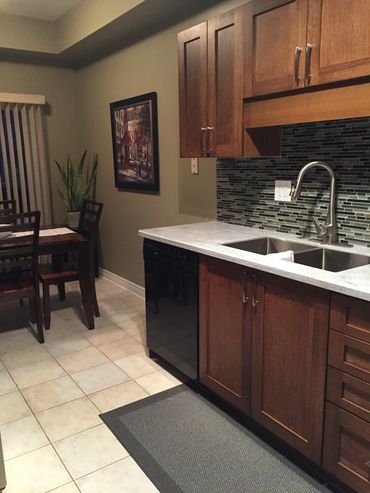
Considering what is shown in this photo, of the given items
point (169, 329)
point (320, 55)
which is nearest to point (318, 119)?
point (320, 55)

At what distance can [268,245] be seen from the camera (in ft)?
7.95

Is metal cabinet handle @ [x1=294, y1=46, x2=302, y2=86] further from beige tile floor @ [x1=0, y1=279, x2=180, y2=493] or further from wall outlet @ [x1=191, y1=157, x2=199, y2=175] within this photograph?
beige tile floor @ [x1=0, y1=279, x2=180, y2=493]

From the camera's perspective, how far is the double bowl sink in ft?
6.54

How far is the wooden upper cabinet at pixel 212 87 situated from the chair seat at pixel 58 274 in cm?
145

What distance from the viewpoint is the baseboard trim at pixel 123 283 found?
13.6 feet

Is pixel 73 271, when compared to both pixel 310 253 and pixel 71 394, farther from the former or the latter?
pixel 310 253

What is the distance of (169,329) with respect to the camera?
2.58m

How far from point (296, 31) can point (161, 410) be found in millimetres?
2004

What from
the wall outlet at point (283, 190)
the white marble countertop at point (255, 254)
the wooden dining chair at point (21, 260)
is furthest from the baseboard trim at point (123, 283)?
the wall outlet at point (283, 190)

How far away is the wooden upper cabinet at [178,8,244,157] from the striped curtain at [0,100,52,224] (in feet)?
8.65

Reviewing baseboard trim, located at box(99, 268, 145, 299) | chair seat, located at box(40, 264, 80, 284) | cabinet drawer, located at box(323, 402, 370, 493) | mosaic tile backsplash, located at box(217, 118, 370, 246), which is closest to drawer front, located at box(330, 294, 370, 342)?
cabinet drawer, located at box(323, 402, 370, 493)

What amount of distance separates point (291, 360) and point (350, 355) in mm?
291

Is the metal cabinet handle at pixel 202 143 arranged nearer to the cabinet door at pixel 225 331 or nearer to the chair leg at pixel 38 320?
the cabinet door at pixel 225 331

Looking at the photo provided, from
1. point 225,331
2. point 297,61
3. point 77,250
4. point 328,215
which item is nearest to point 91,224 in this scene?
point 77,250
